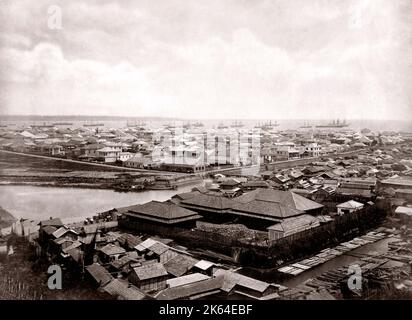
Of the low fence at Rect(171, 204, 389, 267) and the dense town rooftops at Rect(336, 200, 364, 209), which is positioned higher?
the dense town rooftops at Rect(336, 200, 364, 209)

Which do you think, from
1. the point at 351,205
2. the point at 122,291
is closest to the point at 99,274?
A: the point at 122,291

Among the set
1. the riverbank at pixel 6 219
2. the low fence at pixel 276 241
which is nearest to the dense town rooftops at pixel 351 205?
the low fence at pixel 276 241

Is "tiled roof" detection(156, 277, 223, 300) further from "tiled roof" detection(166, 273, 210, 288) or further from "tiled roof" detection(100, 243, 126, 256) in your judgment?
"tiled roof" detection(100, 243, 126, 256)

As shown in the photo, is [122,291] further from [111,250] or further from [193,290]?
[111,250]

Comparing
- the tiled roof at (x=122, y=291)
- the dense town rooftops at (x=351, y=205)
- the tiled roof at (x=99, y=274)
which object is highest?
the dense town rooftops at (x=351, y=205)

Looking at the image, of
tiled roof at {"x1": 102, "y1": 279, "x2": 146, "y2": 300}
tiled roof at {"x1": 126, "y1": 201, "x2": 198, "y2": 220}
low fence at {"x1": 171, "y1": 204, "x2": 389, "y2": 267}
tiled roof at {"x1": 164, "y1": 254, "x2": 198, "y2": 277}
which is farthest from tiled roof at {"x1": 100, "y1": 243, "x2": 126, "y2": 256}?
tiled roof at {"x1": 126, "y1": 201, "x2": 198, "y2": 220}

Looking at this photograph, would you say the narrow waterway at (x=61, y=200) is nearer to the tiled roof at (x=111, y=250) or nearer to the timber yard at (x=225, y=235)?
the timber yard at (x=225, y=235)

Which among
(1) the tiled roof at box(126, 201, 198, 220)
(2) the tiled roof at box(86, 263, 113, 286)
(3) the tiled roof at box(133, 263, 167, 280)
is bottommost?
(2) the tiled roof at box(86, 263, 113, 286)

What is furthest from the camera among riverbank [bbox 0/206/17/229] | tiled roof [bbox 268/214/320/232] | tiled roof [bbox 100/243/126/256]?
riverbank [bbox 0/206/17/229]
